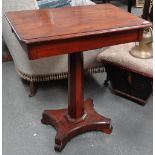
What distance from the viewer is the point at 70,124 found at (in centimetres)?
142

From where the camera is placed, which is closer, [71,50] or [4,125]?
[71,50]

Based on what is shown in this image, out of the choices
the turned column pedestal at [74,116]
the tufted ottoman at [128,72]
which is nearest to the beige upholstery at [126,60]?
the tufted ottoman at [128,72]

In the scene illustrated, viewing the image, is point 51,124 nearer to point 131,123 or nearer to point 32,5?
point 131,123

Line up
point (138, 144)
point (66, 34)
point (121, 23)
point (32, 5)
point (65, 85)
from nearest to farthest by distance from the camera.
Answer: point (66, 34)
point (121, 23)
point (138, 144)
point (32, 5)
point (65, 85)

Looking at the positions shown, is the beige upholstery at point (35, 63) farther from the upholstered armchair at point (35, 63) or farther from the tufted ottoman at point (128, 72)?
the tufted ottoman at point (128, 72)

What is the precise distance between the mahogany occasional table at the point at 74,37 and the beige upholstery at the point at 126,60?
1.14ft

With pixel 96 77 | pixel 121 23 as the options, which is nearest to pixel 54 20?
pixel 121 23


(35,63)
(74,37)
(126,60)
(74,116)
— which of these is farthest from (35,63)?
(74,37)

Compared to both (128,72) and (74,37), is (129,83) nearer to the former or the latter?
(128,72)

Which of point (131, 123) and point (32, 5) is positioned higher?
point (32, 5)

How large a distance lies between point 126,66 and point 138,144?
484 mm

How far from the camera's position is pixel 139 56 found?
1.58m

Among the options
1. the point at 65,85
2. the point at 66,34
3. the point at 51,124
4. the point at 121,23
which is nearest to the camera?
the point at 66,34

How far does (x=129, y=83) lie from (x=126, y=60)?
0.18 meters
